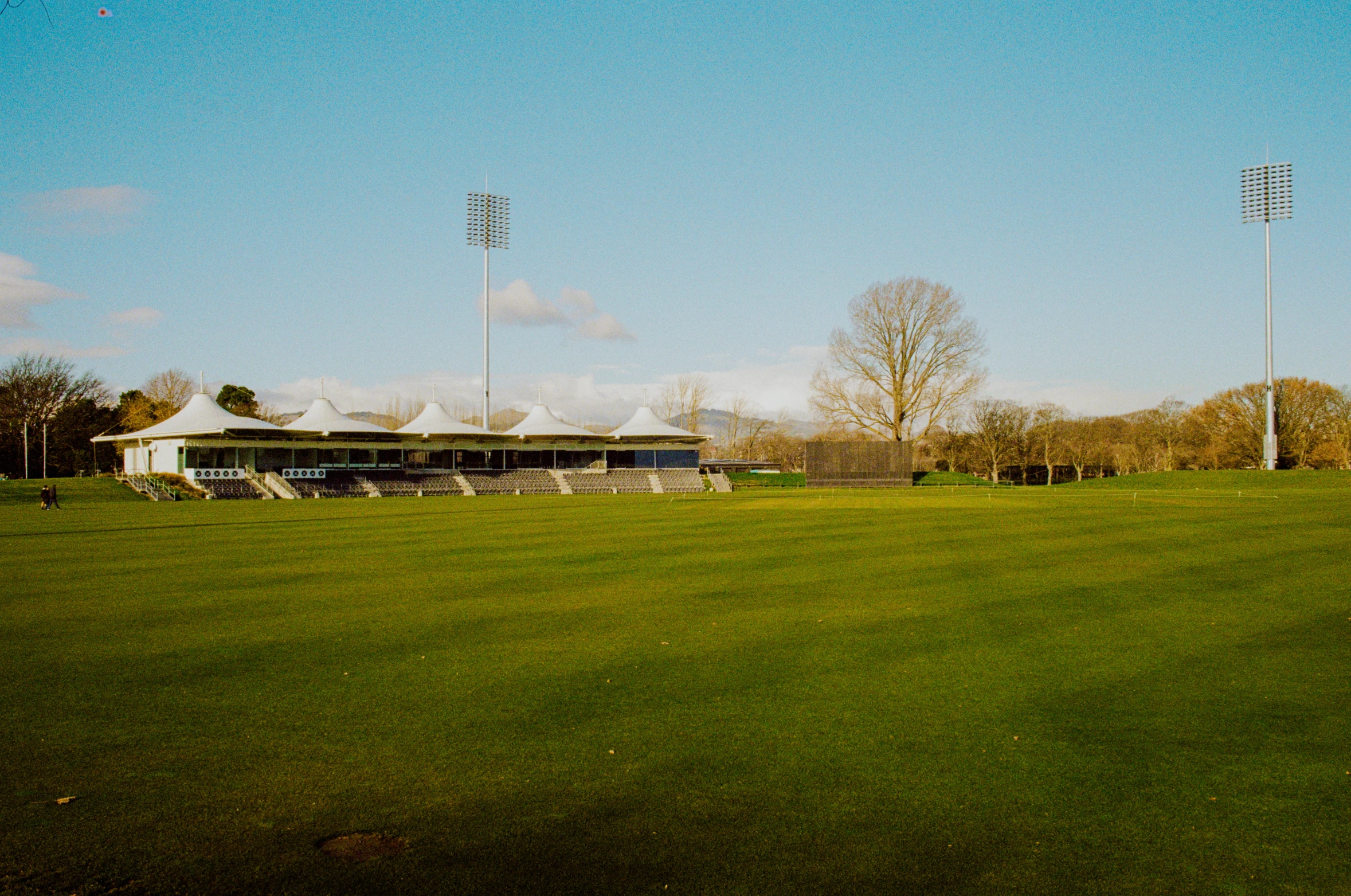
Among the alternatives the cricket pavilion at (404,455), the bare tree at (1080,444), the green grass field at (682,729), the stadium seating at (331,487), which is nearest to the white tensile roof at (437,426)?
the cricket pavilion at (404,455)

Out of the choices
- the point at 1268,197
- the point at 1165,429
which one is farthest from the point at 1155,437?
the point at 1268,197

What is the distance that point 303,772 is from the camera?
5.32 metres

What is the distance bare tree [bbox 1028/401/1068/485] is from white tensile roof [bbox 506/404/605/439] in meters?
41.3

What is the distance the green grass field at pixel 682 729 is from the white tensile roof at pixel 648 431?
1990 inches

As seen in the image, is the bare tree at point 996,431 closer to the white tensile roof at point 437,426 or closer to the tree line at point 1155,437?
the tree line at point 1155,437

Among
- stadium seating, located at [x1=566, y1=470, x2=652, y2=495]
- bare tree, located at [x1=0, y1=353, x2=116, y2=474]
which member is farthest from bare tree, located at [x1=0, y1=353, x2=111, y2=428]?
stadium seating, located at [x1=566, y1=470, x2=652, y2=495]

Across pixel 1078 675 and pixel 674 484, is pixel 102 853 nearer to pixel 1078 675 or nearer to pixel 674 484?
pixel 1078 675

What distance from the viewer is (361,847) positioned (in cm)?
432

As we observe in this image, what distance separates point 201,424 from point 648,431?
96.2ft

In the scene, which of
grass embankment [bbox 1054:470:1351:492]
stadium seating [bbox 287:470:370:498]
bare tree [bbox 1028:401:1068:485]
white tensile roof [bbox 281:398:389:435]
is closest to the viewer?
grass embankment [bbox 1054:470:1351:492]

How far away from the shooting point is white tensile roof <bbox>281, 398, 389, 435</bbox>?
55156 mm

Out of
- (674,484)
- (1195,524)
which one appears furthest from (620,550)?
(674,484)

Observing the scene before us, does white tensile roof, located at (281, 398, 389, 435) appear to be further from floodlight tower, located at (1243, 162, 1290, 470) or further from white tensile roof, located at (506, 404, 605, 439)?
floodlight tower, located at (1243, 162, 1290, 470)

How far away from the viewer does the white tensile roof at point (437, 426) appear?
5875cm
